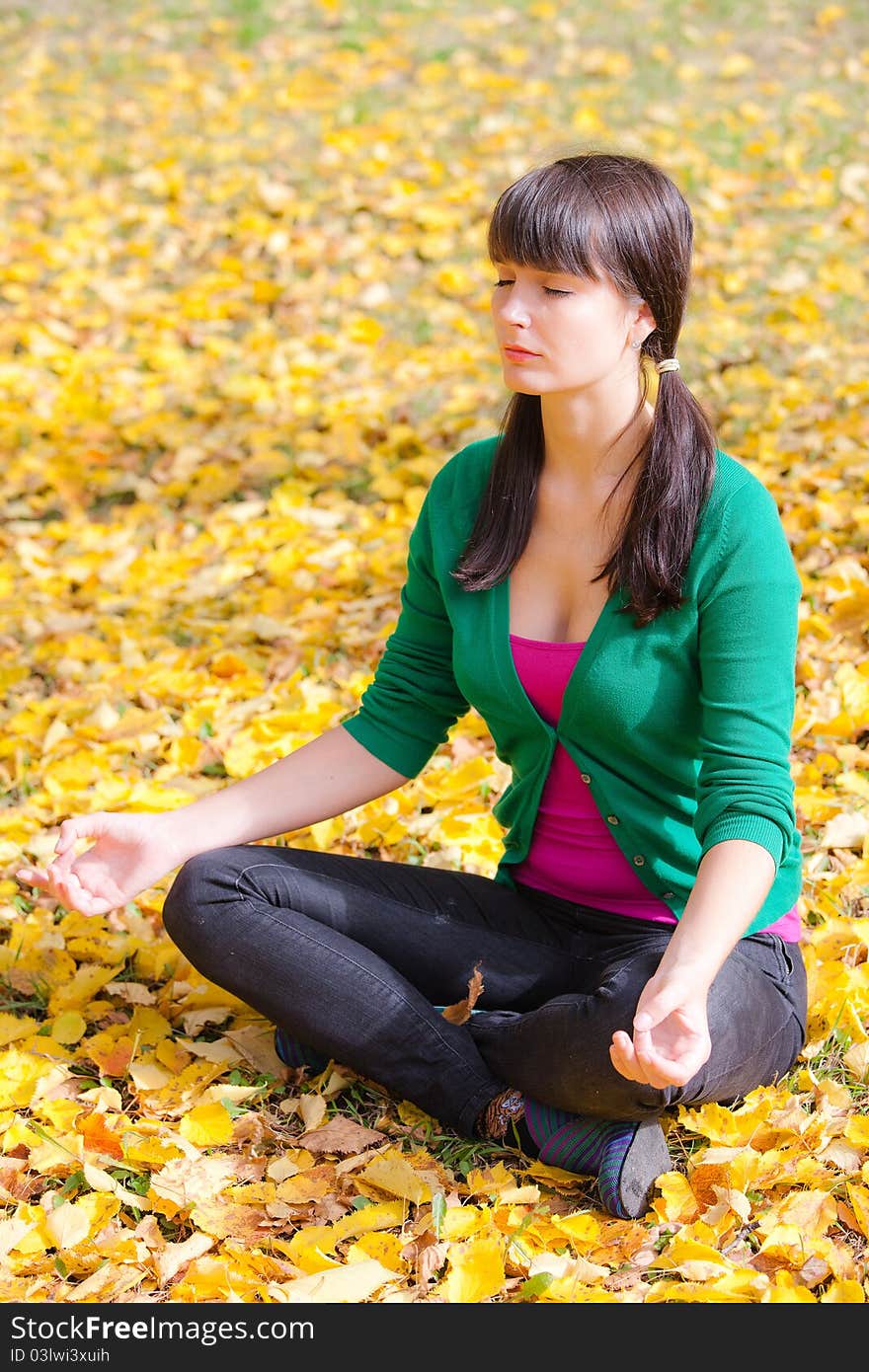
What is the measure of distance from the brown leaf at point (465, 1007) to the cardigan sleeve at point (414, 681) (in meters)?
0.35

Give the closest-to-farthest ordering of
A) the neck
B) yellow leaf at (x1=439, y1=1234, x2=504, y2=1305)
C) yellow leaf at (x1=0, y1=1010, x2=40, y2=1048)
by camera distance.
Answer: yellow leaf at (x1=439, y1=1234, x2=504, y2=1305) < the neck < yellow leaf at (x1=0, y1=1010, x2=40, y2=1048)

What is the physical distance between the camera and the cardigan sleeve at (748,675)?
1872 millimetres

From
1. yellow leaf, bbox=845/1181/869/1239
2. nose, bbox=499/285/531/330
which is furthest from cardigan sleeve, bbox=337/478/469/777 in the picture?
yellow leaf, bbox=845/1181/869/1239

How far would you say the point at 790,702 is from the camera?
1.96 metres

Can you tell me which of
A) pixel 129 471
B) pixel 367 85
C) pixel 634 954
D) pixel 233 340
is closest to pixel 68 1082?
pixel 634 954

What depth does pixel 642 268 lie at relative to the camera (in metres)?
1.94

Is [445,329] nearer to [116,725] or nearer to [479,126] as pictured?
[479,126]

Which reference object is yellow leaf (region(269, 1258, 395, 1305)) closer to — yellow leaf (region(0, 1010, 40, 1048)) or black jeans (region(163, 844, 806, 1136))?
black jeans (region(163, 844, 806, 1136))

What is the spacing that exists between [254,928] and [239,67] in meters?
5.67

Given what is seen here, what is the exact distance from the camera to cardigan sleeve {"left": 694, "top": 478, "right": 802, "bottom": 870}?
6.14 feet

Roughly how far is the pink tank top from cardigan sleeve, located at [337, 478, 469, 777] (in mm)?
227

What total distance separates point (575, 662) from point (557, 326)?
0.47 metres

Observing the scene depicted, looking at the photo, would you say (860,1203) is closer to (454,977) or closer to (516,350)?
(454,977)

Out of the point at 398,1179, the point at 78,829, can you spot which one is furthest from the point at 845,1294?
the point at 78,829
